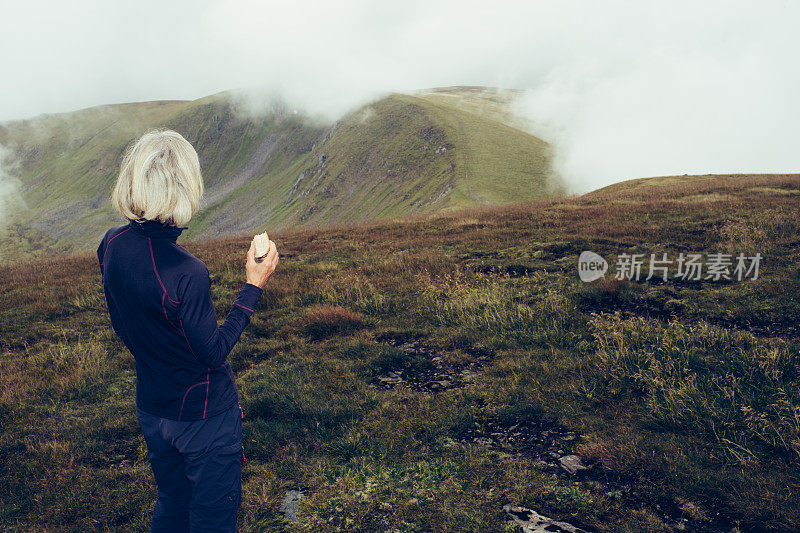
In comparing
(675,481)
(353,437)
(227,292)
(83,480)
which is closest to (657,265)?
(675,481)

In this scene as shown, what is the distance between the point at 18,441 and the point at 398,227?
19539 mm

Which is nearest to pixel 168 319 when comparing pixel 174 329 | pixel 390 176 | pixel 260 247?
pixel 174 329

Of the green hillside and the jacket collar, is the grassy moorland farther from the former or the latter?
the green hillside

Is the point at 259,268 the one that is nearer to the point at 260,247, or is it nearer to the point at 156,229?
the point at 260,247

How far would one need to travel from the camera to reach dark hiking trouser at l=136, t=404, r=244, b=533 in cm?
294

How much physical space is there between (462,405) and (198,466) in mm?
4182

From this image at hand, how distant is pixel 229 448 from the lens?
120 inches

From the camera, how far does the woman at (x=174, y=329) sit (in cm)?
284
